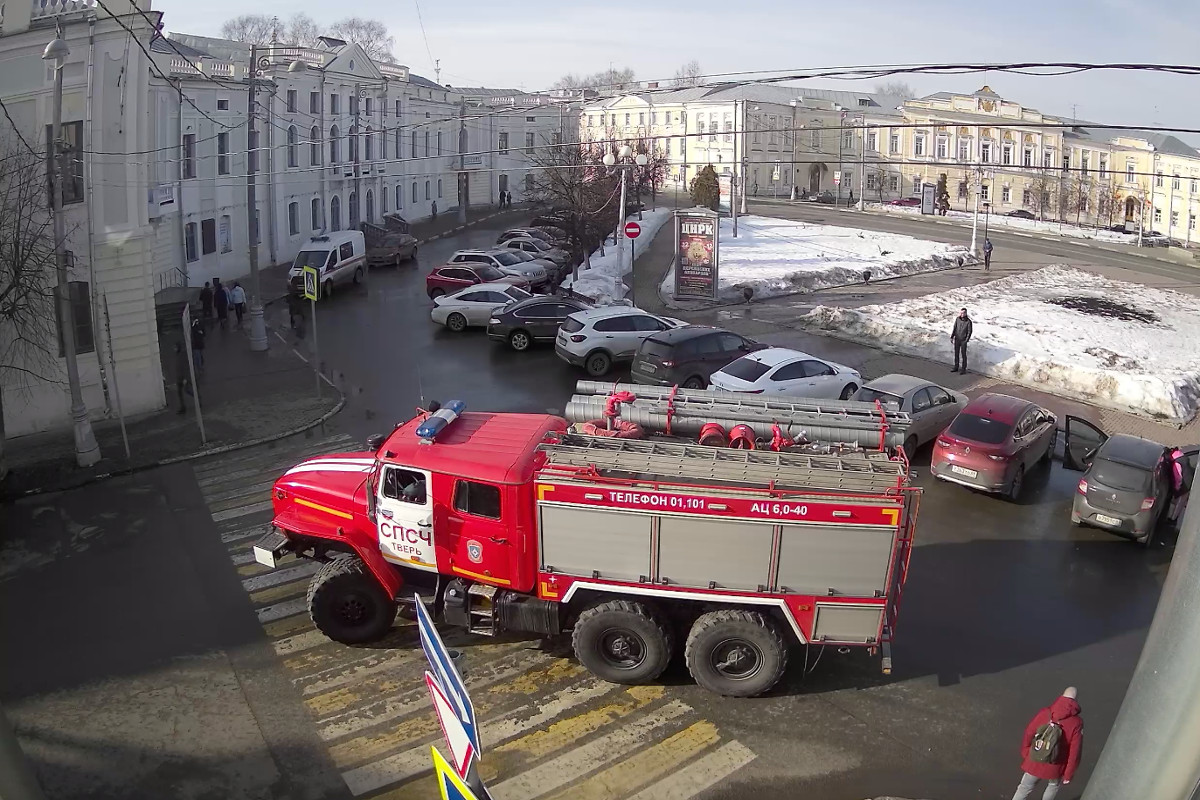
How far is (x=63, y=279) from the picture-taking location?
56.2ft

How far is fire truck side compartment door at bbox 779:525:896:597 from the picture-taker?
924cm

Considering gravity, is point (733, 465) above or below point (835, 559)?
above

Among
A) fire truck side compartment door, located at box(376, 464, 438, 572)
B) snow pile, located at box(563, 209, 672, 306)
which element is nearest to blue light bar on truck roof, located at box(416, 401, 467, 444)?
fire truck side compartment door, located at box(376, 464, 438, 572)

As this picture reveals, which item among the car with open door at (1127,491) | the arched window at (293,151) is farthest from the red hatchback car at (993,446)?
the arched window at (293,151)

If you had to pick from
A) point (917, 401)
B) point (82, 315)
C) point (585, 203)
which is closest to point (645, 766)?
point (917, 401)

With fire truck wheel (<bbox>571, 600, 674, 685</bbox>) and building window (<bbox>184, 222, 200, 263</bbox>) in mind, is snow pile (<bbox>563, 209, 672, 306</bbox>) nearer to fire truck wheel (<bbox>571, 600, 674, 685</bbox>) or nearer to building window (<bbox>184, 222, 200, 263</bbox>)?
building window (<bbox>184, 222, 200, 263</bbox>)

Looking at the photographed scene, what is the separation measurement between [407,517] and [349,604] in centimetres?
125

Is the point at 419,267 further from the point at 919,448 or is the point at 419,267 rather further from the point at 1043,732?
the point at 1043,732

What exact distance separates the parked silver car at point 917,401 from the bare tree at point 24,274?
15.0 meters

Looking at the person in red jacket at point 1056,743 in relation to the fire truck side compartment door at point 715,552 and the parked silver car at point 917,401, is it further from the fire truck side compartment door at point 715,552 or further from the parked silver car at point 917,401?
the parked silver car at point 917,401

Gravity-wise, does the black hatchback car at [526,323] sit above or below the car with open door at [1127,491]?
above

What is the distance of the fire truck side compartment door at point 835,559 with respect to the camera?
924 centimetres

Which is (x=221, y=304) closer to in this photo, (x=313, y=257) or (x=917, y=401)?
(x=313, y=257)

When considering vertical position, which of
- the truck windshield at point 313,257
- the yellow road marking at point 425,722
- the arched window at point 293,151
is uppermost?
the arched window at point 293,151
